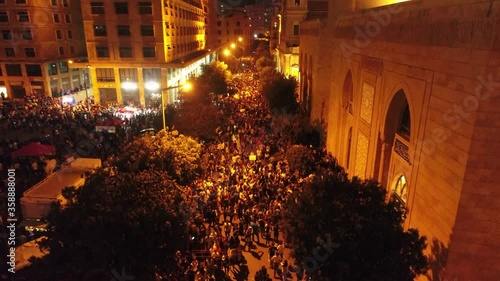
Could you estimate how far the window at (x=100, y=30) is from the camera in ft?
136

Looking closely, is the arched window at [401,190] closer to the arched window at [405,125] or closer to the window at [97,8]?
the arched window at [405,125]

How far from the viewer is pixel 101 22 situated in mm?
41250

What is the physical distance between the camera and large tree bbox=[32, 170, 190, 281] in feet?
30.5

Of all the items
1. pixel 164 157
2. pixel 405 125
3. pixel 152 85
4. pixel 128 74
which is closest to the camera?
pixel 405 125

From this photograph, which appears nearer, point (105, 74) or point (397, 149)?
point (397, 149)

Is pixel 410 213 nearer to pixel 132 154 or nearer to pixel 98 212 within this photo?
pixel 98 212

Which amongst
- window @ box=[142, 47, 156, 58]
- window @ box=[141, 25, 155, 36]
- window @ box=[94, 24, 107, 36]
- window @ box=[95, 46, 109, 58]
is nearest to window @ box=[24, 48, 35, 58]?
window @ box=[95, 46, 109, 58]

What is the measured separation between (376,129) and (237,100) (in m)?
26.6

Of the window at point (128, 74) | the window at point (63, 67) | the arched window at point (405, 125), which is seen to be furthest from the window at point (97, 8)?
the arched window at point (405, 125)

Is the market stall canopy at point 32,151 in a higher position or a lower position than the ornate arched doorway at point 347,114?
lower

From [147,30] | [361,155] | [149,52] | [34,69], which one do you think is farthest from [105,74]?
[361,155]

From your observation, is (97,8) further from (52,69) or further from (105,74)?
A: (52,69)

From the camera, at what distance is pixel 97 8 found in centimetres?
4081

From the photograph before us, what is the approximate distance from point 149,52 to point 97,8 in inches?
284
